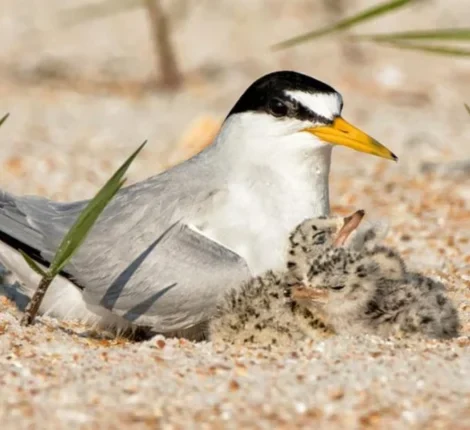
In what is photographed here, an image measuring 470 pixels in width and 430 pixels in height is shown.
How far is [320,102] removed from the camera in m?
4.29

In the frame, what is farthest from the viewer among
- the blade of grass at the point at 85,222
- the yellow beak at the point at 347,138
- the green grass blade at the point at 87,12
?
the green grass blade at the point at 87,12

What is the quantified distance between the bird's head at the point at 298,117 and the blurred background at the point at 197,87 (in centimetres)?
43

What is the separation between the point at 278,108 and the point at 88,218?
2.94 feet

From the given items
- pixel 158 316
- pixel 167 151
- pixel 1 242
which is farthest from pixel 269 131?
pixel 167 151

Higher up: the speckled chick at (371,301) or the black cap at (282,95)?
the black cap at (282,95)

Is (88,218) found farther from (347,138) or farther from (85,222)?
(347,138)

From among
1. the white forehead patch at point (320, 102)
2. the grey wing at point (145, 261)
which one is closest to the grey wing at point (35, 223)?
the grey wing at point (145, 261)

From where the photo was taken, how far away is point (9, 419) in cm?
316

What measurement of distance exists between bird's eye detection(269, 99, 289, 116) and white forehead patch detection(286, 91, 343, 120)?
4cm

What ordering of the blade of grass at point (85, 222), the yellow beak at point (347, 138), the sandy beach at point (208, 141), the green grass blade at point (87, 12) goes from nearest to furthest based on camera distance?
1. the sandy beach at point (208, 141)
2. the blade of grass at point (85, 222)
3. the yellow beak at point (347, 138)
4. the green grass blade at point (87, 12)

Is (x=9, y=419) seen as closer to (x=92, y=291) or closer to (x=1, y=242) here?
(x=92, y=291)

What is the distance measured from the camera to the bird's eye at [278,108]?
14.2ft

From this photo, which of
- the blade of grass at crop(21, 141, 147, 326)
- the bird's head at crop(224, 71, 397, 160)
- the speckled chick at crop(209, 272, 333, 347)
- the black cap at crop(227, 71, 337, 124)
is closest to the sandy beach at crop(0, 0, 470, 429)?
the speckled chick at crop(209, 272, 333, 347)

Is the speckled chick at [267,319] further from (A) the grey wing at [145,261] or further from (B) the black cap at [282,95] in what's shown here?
(B) the black cap at [282,95]
